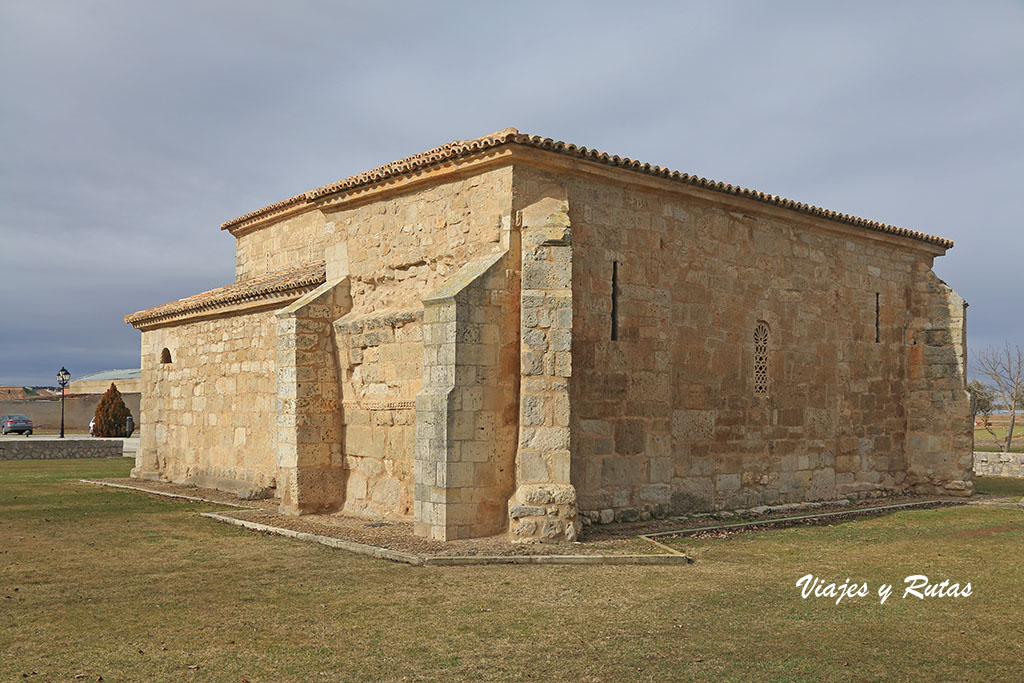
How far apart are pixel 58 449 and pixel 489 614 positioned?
2517 cm

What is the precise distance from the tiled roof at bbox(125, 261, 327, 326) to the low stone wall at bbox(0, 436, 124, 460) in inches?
426

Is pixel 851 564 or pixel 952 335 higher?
pixel 952 335

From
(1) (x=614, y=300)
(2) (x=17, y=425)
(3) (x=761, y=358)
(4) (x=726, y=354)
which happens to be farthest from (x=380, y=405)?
(2) (x=17, y=425)

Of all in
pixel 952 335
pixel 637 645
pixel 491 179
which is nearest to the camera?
pixel 637 645

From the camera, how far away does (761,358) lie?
13.5 metres

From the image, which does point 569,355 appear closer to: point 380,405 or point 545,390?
point 545,390

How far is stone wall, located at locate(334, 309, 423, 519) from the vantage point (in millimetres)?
11383

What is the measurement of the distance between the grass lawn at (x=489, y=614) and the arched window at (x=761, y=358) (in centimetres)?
298

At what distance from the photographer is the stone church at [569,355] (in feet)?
32.9

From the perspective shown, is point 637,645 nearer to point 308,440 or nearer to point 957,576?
point 957,576

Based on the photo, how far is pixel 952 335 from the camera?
1602 cm

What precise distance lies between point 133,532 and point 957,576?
9552mm

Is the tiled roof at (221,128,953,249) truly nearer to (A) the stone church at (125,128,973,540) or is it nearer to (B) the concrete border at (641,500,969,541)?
(A) the stone church at (125,128,973,540)

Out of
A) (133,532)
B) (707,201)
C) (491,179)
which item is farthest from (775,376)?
(133,532)
